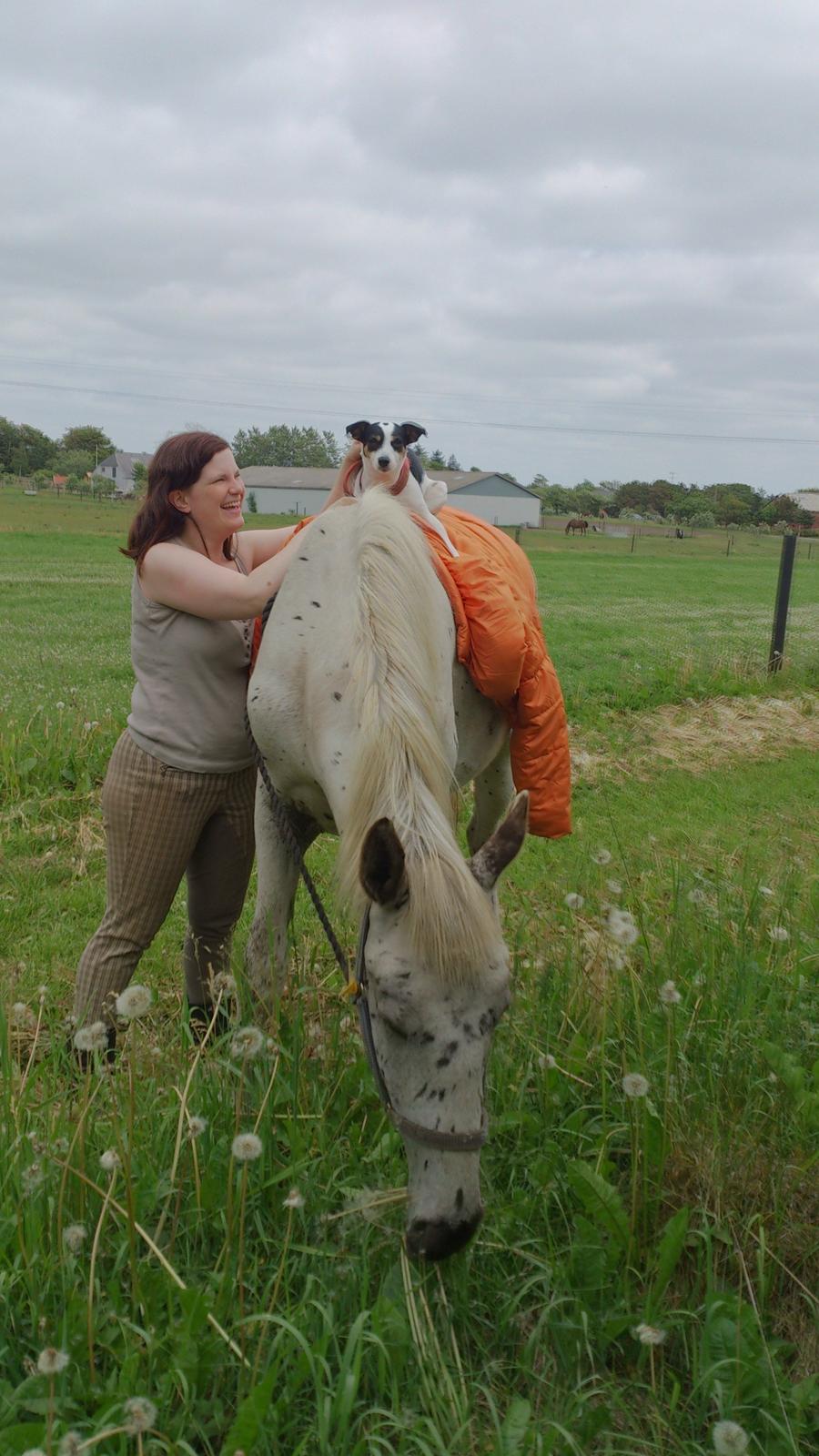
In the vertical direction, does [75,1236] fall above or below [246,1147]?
below

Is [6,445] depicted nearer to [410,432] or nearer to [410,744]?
[410,432]

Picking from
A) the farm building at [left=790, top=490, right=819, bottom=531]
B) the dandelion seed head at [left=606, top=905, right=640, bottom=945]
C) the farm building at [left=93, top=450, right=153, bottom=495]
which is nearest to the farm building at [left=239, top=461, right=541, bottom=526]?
the farm building at [left=790, top=490, right=819, bottom=531]

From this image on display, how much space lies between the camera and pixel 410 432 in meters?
6.13

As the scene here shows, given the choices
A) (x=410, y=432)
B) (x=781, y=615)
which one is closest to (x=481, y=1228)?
(x=410, y=432)

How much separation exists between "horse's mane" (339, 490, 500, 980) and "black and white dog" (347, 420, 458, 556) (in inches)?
35.4

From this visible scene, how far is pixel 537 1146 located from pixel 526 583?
269 cm

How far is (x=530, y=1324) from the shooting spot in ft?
6.88

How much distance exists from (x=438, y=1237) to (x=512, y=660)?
6.51 ft

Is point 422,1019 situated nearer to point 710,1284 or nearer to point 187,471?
point 710,1284

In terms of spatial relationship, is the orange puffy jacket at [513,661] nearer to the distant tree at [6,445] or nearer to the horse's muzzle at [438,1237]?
the horse's muzzle at [438,1237]

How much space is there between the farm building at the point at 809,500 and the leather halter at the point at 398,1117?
295 feet

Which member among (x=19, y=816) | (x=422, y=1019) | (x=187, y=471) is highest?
(x=187, y=471)

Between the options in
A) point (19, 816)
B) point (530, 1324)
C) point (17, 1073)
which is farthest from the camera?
point (19, 816)

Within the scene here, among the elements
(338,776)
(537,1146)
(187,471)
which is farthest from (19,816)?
(537,1146)
